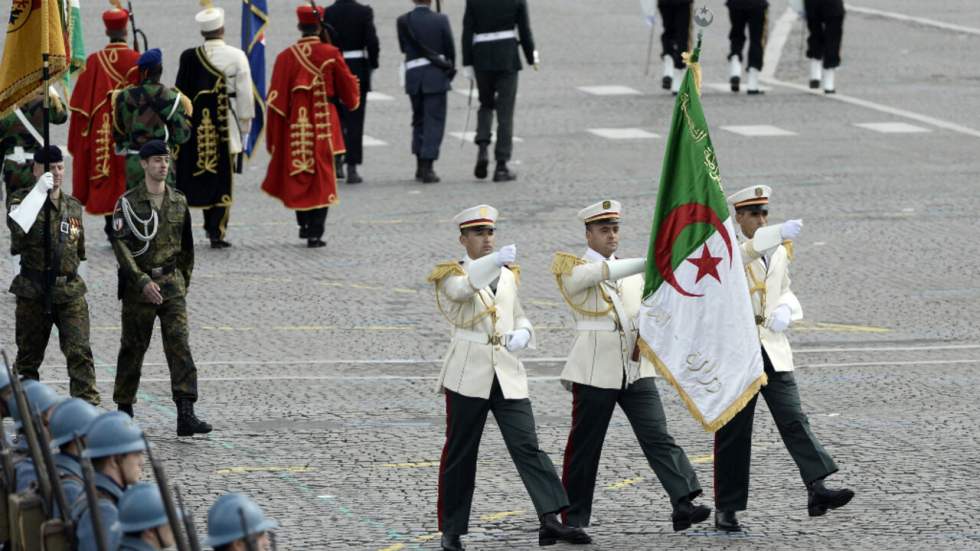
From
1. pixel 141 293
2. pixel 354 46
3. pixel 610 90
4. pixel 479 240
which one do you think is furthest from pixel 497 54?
pixel 479 240

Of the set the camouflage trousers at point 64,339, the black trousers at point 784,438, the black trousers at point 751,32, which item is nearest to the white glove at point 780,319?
the black trousers at point 784,438

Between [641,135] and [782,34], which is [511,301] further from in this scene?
[782,34]

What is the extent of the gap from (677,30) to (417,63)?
262 inches

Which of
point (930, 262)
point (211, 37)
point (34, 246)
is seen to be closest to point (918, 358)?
point (930, 262)

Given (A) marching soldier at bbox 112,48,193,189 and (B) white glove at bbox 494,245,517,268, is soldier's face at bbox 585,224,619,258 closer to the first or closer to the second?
(B) white glove at bbox 494,245,517,268

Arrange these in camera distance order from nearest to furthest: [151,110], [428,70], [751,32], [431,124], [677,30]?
[151,110] < [431,124] < [428,70] < [751,32] < [677,30]

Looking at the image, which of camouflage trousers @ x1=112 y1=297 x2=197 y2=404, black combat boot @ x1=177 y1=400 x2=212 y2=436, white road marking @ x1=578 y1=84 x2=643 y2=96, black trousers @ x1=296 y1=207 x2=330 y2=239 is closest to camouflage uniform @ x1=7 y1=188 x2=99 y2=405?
camouflage trousers @ x1=112 y1=297 x2=197 y2=404

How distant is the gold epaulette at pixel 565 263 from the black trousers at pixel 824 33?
16792 millimetres

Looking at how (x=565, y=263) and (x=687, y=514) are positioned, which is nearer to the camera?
(x=687, y=514)

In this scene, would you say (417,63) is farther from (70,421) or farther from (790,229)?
(70,421)

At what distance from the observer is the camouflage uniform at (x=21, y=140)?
14.7 m

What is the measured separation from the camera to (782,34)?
3256 cm

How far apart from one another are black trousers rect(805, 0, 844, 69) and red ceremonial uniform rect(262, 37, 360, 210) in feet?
32.3

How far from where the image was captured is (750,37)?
87.8 ft
